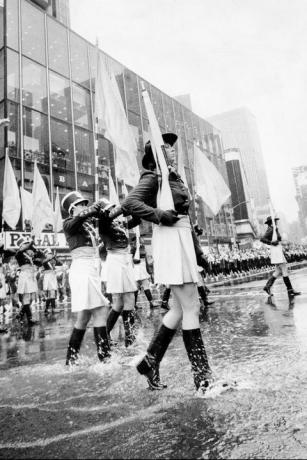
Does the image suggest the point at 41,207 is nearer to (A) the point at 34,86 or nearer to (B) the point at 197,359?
(A) the point at 34,86

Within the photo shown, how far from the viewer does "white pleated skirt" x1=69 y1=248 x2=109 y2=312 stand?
3838mm

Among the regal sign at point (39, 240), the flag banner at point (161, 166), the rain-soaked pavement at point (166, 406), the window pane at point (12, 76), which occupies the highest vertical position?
the window pane at point (12, 76)

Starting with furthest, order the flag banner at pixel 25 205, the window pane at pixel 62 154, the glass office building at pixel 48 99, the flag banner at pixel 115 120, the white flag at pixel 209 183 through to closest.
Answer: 1. the window pane at pixel 62 154
2. the glass office building at pixel 48 99
3. the flag banner at pixel 25 205
4. the white flag at pixel 209 183
5. the flag banner at pixel 115 120

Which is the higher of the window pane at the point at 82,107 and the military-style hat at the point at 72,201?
the window pane at the point at 82,107

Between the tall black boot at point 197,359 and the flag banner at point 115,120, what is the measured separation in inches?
212

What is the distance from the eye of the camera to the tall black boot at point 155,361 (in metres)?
2.64

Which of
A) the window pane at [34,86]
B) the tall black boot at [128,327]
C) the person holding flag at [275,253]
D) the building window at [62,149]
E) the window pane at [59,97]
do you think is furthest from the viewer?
the window pane at [59,97]

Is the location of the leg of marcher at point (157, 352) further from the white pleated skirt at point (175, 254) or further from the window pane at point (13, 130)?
the window pane at point (13, 130)

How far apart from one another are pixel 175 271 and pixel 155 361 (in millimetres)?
749

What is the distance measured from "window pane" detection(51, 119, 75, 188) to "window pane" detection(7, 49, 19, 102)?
3.08 m

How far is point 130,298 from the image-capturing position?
15.5ft

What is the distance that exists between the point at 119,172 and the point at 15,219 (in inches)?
355

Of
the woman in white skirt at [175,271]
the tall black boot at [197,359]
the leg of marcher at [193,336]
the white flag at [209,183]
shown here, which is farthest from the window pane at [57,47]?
the tall black boot at [197,359]

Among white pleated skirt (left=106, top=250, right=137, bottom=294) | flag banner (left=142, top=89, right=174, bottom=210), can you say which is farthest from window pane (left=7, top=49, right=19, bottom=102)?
flag banner (left=142, top=89, right=174, bottom=210)
